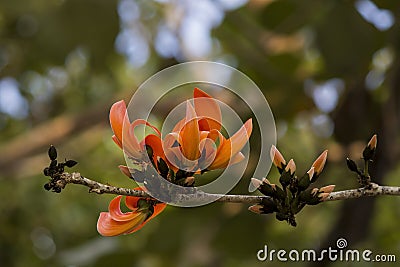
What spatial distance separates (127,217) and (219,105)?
146 millimetres

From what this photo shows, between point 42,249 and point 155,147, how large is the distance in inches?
49.4

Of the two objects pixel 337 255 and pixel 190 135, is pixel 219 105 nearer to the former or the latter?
pixel 190 135

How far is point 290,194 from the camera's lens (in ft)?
1.91

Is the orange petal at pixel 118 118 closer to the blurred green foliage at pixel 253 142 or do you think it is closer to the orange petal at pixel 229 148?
the orange petal at pixel 229 148

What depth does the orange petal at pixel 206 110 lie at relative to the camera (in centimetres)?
56

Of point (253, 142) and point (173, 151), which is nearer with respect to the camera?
point (173, 151)

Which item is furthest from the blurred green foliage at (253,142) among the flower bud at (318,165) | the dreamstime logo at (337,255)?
the flower bud at (318,165)

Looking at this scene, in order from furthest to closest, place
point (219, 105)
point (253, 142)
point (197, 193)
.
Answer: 1. point (253, 142)
2. point (219, 105)
3. point (197, 193)

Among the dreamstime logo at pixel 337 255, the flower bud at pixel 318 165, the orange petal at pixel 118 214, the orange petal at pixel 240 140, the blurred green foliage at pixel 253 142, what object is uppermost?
the blurred green foliage at pixel 253 142

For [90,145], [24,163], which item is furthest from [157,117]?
[90,145]

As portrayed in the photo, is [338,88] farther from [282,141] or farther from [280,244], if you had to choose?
[280,244]

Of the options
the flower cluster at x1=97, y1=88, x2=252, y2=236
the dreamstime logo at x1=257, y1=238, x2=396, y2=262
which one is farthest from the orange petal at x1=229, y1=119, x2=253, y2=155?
the dreamstime logo at x1=257, y1=238, x2=396, y2=262

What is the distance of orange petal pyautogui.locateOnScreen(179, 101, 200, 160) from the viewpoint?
0.54 m

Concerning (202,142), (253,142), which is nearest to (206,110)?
(202,142)
